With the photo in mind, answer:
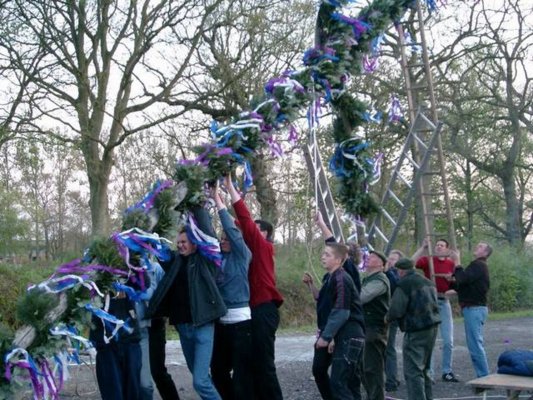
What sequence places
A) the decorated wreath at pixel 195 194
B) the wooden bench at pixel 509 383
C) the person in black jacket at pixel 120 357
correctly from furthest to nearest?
the wooden bench at pixel 509 383, the person in black jacket at pixel 120 357, the decorated wreath at pixel 195 194

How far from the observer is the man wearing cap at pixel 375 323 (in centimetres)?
810

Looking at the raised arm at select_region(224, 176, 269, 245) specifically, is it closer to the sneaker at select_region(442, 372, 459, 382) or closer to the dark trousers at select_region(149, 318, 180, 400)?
the dark trousers at select_region(149, 318, 180, 400)

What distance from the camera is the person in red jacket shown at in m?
7.09

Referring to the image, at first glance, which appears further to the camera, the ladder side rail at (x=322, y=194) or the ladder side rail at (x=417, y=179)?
the ladder side rail at (x=417, y=179)

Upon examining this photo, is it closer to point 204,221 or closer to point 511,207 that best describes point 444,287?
point 204,221

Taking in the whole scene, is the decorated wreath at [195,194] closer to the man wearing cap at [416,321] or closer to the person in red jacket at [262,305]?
the person in red jacket at [262,305]

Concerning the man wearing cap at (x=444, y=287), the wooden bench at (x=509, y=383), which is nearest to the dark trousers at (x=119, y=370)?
the wooden bench at (x=509, y=383)

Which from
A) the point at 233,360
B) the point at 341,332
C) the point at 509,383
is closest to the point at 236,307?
the point at 233,360

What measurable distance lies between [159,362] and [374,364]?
2.28 m

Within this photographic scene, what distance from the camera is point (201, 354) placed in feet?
21.6

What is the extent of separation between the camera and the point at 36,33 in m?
19.6

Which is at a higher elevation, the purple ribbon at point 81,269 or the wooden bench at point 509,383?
the purple ribbon at point 81,269

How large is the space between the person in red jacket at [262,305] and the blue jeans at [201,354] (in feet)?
1.94

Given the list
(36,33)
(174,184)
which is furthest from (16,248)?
(174,184)
